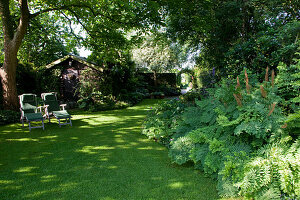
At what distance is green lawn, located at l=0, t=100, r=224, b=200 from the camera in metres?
2.88

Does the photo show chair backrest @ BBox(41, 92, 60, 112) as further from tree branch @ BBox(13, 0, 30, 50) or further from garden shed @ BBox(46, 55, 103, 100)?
garden shed @ BBox(46, 55, 103, 100)

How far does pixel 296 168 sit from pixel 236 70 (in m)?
3.64

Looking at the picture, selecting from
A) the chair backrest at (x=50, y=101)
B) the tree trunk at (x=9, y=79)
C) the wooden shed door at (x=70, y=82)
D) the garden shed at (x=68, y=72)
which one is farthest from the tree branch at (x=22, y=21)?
the wooden shed door at (x=70, y=82)

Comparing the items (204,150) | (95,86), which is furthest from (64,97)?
(204,150)

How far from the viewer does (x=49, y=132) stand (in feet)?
21.9

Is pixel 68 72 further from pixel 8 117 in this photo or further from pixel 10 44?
pixel 8 117

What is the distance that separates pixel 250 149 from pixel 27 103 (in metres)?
8.72

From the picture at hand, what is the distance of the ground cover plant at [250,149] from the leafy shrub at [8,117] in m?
8.29

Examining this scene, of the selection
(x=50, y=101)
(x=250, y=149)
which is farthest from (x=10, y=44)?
(x=250, y=149)

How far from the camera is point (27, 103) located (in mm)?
8367

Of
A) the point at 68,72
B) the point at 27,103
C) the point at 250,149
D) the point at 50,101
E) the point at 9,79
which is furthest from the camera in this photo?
the point at 68,72

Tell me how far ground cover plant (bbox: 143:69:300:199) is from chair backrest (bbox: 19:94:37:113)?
6942mm

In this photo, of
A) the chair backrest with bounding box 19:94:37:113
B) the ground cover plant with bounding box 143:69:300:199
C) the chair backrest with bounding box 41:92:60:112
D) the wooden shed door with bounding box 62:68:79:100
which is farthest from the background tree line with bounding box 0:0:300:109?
the ground cover plant with bounding box 143:69:300:199

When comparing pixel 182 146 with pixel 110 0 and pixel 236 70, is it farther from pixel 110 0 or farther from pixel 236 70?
pixel 110 0
